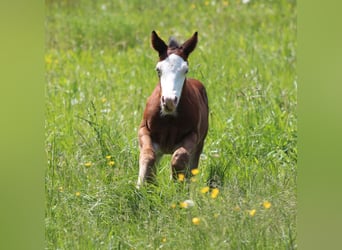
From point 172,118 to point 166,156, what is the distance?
656 millimetres

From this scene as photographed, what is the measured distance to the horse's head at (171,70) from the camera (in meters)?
4.77

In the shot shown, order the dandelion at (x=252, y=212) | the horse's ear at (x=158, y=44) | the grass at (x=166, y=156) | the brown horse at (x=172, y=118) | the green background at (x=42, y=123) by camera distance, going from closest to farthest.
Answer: the green background at (x=42, y=123), the dandelion at (x=252, y=212), the grass at (x=166, y=156), the brown horse at (x=172, y=118), the horse's ear at (x=158, y=44)

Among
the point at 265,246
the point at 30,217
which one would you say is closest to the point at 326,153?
the point at 265,246

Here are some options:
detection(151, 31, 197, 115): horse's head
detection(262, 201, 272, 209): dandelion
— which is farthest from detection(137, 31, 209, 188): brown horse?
detection(262, 201, 272, 209): dandelion

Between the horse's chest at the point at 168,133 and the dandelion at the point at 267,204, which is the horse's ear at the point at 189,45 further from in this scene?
the dandelion at the point at 267,204

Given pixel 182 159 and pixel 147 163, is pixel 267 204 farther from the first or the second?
pixel 147 163

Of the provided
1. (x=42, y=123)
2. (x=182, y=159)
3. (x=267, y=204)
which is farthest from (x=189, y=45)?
(x=42, y=123)

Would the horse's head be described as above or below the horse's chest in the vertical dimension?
above

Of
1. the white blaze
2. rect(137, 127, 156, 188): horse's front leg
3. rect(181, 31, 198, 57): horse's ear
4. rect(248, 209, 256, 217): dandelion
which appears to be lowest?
rect(248, 209, 256, 217): dandelion

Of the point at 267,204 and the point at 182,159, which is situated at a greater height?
the point at 182,159

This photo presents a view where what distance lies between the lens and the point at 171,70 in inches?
192

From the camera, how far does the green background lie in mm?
3535

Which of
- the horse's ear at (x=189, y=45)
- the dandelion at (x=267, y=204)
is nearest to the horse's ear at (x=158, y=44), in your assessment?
the horse's ear at (x=189, y=45)

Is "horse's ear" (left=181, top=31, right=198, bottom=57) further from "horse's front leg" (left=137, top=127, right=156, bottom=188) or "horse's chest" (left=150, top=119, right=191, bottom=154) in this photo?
"horse's front leg" (left=137, top=127, right=156, bottom=188)
